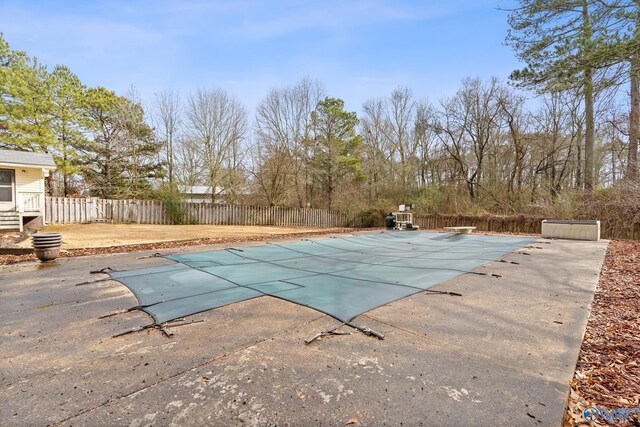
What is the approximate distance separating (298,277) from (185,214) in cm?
1421

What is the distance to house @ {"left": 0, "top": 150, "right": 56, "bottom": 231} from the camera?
10750mm

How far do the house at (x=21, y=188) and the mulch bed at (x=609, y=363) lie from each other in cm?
1544

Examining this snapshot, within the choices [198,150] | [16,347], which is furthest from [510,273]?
[198,150]

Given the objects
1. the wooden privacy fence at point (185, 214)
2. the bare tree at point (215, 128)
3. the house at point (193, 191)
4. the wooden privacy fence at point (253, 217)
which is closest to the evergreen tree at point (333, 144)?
the wooden privacy fence at point (185, 214)

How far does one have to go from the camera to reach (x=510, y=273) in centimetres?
485

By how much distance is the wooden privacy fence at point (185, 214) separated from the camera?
45.3 feet

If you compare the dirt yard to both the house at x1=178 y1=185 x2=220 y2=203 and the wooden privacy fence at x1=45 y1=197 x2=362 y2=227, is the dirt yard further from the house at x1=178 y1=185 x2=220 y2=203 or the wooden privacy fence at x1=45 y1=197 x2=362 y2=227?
the house at x1=178 y1=185 x2=220 y2=203

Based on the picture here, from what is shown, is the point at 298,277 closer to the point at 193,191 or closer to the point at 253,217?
the point at 253,217

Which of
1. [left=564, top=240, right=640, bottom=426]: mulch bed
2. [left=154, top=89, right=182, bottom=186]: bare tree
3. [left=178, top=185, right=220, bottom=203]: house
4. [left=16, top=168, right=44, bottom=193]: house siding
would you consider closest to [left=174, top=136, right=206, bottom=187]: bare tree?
[left=178, top=185, right=220, bottom=203]: house

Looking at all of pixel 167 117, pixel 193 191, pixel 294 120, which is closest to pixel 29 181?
pixel 193 191

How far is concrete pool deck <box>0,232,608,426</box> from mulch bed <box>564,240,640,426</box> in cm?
8

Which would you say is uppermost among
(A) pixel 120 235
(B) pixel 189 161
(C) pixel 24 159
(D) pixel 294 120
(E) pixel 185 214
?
(D) pixel 294 120

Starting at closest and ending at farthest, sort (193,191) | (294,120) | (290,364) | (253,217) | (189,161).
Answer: (290,364)
(253,217)
(189,161)
(193,191)
(294,120)

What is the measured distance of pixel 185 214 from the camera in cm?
1664
